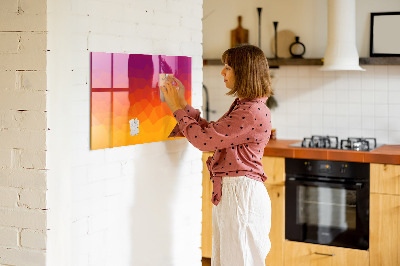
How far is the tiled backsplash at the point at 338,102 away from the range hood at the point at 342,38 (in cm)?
30

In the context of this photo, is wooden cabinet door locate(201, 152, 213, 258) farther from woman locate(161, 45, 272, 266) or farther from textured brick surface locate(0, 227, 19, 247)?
textured brick surface locate(0, 227, 19, 247)

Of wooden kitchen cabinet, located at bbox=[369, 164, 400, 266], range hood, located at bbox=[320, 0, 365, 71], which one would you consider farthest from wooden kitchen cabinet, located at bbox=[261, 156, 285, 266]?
range hood, located at bbox=[320, 0, 365, 71]

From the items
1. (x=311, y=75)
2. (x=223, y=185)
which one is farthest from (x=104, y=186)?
(x=311, y=75)

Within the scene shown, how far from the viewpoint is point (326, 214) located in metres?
4.35

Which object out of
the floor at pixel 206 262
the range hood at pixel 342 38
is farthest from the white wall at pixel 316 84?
the floor at pixel 206 262

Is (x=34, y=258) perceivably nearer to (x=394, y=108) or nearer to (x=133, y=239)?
(x=133, y=239)

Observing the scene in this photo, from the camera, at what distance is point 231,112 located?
2.79m

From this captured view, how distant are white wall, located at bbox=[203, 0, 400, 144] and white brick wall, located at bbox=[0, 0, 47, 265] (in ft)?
10.1

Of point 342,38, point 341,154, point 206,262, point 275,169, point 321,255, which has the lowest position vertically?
point 206,262

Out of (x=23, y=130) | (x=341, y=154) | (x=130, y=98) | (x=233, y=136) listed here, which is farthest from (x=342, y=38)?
(x=23, y=130)

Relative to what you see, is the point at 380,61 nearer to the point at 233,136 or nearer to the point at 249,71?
the point at 249,71

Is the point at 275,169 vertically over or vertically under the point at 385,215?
over

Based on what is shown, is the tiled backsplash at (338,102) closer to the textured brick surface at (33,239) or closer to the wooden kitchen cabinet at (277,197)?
the wooden kitchen cabinet at (277,197)

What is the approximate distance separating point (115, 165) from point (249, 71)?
741 millimetres
